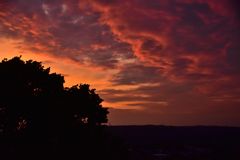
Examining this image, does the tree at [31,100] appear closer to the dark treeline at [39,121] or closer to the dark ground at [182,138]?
the dark treeline at [39,121]

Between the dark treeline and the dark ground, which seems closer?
the dark treeline

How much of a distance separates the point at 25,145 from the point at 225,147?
121 meters

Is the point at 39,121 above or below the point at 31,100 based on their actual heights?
below

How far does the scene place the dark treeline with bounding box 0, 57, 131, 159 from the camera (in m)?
44.1

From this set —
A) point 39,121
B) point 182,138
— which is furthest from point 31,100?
point 182,138

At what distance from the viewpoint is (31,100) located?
147 ft

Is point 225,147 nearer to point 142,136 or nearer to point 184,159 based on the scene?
point 142,136

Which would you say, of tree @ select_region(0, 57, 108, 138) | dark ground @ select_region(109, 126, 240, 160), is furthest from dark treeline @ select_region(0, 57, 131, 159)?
dark ground @ select_region(109, 126, 240, 160)

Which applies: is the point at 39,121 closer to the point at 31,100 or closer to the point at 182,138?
the point at 31,100

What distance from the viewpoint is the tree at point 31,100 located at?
44.3 meters

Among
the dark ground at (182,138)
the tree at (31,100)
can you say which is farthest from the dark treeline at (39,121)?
the dark ground at (182,138)

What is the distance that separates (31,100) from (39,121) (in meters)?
2.61

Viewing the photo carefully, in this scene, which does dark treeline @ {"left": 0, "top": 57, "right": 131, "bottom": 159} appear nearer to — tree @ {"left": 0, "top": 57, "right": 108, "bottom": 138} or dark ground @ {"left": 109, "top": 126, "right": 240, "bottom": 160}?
tree @ {"left": 0, "top": 57, "right": 108, "bottom": 138}

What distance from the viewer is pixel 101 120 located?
173ft
